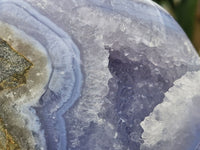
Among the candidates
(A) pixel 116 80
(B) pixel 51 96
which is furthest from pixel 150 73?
(B) pixel 51 96

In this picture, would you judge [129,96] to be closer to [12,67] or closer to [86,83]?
[86,83]

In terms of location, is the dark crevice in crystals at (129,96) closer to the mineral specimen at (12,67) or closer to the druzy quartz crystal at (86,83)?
the druzy quartz crystal at (86,83)

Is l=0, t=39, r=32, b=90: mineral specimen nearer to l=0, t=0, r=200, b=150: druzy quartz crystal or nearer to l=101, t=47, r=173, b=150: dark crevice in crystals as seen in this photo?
l=0, t=0, r=200, b=150: druzy quartz crystal

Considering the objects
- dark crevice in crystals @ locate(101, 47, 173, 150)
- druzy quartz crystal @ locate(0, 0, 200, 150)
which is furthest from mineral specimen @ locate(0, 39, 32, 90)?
dark crevice in crystals @ locate(101, 47, 173, 150)

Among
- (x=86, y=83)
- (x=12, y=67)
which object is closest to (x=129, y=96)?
(x=86, y=83)

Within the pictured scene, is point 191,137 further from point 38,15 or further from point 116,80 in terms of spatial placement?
point 38,15

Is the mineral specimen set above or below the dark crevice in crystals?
below
